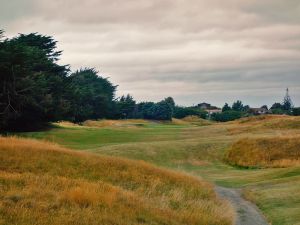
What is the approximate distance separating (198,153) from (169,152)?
10.2ft

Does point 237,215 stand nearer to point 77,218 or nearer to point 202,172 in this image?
point 77,218

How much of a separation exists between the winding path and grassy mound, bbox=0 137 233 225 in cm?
89

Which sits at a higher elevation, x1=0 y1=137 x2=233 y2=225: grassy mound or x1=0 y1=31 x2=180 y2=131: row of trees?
x1=0 y1=31 x2=180 y2=131: row of trees

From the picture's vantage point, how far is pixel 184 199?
23109 mm

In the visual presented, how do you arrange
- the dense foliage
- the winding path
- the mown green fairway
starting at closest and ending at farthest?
the winding path < the mown green fairway < the dense foliage

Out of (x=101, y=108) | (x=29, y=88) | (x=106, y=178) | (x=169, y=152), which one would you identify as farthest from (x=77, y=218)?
(x=101, y=108)

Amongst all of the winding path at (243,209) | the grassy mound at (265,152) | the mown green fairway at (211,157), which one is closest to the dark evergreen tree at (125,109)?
the mown green fairway at (211,157)

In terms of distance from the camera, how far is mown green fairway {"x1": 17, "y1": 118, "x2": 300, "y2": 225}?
26334 mm

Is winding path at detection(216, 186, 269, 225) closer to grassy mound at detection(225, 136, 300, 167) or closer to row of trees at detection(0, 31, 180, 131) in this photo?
grassy mound at detection(225, 136, 300, 167)

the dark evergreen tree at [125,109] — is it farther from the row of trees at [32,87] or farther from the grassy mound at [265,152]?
the grassy mound at [265,152]

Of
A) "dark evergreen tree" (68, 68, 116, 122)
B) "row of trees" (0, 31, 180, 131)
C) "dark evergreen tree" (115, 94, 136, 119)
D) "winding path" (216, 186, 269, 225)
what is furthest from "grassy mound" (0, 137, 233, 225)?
"dark evergreen tree" (115, 94, 136, 119)

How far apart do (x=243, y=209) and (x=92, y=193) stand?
1018cm

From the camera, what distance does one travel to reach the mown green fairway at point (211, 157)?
26.3m

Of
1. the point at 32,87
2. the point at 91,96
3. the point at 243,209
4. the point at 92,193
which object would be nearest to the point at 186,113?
the point at 91,96
